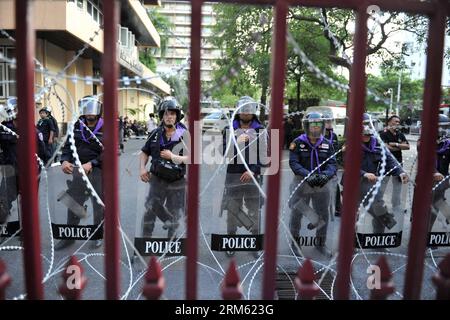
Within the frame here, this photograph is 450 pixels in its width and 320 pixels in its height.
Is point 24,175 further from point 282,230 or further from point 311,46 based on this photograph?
point 311,46

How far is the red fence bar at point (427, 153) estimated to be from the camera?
153 centimetres

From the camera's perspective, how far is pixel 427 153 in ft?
5.22

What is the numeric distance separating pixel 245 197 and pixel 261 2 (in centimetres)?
363

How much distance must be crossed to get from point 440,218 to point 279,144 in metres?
4.43

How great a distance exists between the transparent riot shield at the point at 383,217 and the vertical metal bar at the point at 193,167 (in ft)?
11.6

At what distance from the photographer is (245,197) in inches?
195

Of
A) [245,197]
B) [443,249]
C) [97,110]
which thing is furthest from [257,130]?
[443,249]

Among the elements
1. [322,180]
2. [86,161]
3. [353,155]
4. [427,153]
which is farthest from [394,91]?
[353,155]

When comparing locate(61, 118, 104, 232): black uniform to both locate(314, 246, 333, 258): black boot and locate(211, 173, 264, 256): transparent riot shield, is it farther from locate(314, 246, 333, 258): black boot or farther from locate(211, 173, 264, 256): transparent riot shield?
locate(314, 246, 333, 258): black boot

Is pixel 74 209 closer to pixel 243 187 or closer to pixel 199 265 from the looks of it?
pixel 199 265

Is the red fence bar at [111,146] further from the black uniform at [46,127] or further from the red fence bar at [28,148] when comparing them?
the black uniform at [46,127]

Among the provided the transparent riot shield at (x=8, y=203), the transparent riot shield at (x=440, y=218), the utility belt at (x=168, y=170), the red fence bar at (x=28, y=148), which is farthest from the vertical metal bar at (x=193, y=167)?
the transparent riot shield at (x=8, y=203)

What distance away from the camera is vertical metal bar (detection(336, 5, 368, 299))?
4.96 ft

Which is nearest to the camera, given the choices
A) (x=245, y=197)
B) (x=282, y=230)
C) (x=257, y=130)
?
(x=245, y=197)
